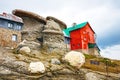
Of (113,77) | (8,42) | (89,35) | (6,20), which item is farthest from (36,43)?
(89,35)

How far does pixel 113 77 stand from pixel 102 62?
1.50m

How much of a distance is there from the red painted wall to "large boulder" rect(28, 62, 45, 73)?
3143 cm

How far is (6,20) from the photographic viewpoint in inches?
1511

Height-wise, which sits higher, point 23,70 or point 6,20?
point 6,20

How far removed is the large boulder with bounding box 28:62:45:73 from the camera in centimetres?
1045

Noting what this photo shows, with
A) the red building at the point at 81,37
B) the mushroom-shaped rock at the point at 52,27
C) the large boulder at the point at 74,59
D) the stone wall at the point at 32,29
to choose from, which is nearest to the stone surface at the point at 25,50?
the stone wall at the point at 32,29

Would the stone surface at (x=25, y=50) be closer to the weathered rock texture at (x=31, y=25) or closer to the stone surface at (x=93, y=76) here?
the weathered rock texture at (x=31, y=25)

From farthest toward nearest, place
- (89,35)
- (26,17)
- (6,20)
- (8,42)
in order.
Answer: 1. (89,35)
2. (6,20)
3. (8,42)
4. (26,17)

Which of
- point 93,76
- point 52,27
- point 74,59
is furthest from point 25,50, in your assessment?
point 93,76

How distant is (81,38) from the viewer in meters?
42.4

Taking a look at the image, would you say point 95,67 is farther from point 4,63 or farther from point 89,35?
point 89,35

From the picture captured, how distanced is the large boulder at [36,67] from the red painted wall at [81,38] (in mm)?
31428

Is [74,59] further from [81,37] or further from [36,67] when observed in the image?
[81,37]

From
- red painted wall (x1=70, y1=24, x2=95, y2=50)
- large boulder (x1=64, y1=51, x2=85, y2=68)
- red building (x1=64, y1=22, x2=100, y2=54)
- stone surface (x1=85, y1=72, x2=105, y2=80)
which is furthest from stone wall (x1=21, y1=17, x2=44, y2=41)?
red painted wall (x1=70, y1=24, x2=95, y2=50)
